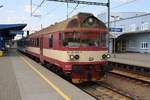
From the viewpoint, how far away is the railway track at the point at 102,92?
1216 centimetres

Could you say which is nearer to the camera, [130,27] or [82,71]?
[82,71]

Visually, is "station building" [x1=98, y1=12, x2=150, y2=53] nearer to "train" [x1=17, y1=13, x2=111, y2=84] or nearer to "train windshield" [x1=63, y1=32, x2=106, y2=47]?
"train" [x1=17, y1=13, x2=111, y2=84]

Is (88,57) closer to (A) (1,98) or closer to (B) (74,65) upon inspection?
(B) (74,65)

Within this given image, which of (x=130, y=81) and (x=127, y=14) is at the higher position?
(x=127, y=14)

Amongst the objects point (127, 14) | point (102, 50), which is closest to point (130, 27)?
point (127, 14)

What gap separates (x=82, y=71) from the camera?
1366cm

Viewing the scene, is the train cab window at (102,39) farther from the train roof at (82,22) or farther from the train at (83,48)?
the train roof at (82,22)

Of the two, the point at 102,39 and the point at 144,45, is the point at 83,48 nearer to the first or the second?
the point at 102,39

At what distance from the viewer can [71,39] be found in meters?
13.9

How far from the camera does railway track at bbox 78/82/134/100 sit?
12156 millimetres

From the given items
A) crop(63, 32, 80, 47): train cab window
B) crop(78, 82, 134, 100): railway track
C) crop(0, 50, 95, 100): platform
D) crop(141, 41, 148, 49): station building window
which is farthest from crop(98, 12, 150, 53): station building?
crop(0, 50, 95, 100): platform

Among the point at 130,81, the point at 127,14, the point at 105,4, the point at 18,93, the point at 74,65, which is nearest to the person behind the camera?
the point at 18,93

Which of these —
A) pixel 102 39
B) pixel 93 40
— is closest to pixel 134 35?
pixel 102 39

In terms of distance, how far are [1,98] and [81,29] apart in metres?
5.30
